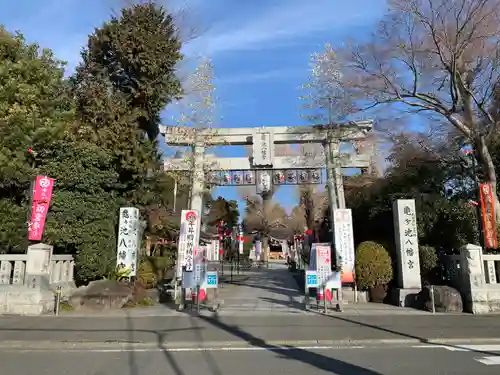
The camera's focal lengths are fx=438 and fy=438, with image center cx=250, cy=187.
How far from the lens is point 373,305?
1443 centimetres

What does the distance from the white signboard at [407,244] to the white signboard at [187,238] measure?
23.7 ft

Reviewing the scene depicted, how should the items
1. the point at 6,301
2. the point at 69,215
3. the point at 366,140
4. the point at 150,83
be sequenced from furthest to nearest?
the point at 366,140 → the point at 150,83 → the point at 69,215 → the point at 6,301

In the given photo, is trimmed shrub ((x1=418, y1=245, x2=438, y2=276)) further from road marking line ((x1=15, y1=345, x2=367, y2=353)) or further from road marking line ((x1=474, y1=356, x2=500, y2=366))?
road marking line ((x1=474, y1=356, x2=500, y2=366))

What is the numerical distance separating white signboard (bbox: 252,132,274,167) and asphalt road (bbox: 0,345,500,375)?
11075 mm

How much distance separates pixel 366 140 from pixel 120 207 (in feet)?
33.2

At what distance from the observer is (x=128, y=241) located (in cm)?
1505

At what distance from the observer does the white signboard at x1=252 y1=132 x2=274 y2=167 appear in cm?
1856

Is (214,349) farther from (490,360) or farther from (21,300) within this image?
(21,300)

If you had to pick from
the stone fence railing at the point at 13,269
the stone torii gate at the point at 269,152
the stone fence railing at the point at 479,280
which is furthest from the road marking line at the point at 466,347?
the stone fence railing at the point at 13,269

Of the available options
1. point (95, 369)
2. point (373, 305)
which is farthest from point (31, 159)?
point (373, 305)

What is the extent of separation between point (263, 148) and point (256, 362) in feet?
40.3

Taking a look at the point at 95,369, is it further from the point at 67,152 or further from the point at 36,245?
the point at 67,152

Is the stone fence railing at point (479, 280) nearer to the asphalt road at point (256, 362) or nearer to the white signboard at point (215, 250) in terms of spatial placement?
the asphalt road at point (256, 362)

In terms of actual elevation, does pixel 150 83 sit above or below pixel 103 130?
above
